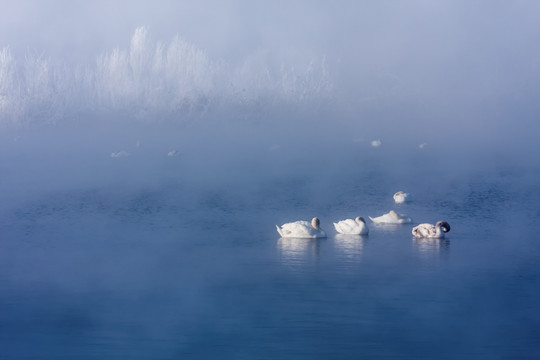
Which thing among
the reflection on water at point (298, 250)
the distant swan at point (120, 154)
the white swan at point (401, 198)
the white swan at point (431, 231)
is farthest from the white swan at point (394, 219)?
the distant swan at point (120, 154)

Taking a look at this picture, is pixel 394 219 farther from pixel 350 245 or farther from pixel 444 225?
pixel 350 245

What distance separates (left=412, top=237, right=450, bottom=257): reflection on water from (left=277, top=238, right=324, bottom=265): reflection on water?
9.67ft

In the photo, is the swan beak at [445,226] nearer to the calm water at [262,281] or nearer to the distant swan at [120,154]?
the calm water at [262,281]

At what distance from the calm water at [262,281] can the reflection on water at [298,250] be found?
0.09 meters

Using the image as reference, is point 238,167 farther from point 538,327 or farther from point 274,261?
point 538,327

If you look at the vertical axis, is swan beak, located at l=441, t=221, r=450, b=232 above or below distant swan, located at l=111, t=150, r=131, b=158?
below

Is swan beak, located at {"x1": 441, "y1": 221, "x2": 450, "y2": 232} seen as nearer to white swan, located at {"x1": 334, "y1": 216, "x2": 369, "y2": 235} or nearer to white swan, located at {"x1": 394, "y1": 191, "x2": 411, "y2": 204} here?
white swan, located at {"x1": 334, "y1": 216, "x2": 369, "y2": 235}

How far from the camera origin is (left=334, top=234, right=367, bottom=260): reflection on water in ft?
Answer: 71.4

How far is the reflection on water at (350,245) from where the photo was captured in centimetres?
2177

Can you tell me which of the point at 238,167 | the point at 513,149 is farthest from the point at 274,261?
the point at 513,149

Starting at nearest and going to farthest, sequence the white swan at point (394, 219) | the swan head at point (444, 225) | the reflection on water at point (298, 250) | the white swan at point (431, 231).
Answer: the reflection on water at point (298, 250), the white swan at point (431, 231), the swan head at point (444, 225), the white swan at point (394, 219)

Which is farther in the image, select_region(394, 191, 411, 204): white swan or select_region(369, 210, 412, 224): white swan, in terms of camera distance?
select_region(394, 191, 411, 204): white swan

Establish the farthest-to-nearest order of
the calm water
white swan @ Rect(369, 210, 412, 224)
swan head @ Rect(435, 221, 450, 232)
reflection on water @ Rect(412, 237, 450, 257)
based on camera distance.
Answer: white swan @ Rect(369, 210, 412, 224)
swan head @ Rect(435, 221, 450, 232)
reflection on water @ Rect(412, 237, 450, 257)
the calm water

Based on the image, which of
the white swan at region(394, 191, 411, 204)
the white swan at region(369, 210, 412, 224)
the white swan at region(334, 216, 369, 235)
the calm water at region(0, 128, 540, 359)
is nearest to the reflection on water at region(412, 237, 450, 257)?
the calm water at region(0, 128, 540, 359)
